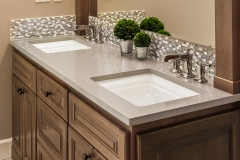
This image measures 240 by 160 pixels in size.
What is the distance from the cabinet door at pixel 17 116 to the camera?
2.81 meters

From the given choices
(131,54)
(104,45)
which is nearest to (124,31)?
(131,54)

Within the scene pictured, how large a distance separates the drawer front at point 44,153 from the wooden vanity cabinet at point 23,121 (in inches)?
3.0

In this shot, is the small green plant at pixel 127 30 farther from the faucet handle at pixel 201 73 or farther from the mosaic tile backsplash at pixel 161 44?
the faucet handle at pixel 201 73

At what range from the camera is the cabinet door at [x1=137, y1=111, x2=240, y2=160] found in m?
1.50

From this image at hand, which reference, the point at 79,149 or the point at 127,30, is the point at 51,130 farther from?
the point at 127,30

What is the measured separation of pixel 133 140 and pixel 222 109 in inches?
16.8

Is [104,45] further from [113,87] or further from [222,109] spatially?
[222,109]

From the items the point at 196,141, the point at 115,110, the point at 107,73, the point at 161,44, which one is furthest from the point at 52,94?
the point at 196,141

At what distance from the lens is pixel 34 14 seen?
2.96 meters

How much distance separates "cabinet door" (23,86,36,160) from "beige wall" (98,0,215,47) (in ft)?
2.91

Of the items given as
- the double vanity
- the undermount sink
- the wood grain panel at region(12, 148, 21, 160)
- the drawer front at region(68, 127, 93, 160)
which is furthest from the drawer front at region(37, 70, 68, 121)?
the wood grain panel at region(12, 148, 21, 160)

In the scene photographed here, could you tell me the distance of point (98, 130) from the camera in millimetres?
1679

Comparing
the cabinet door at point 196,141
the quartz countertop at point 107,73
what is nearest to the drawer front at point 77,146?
the quartz countertop at point 107,73

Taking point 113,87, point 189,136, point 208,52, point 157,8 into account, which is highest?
point 157,8
